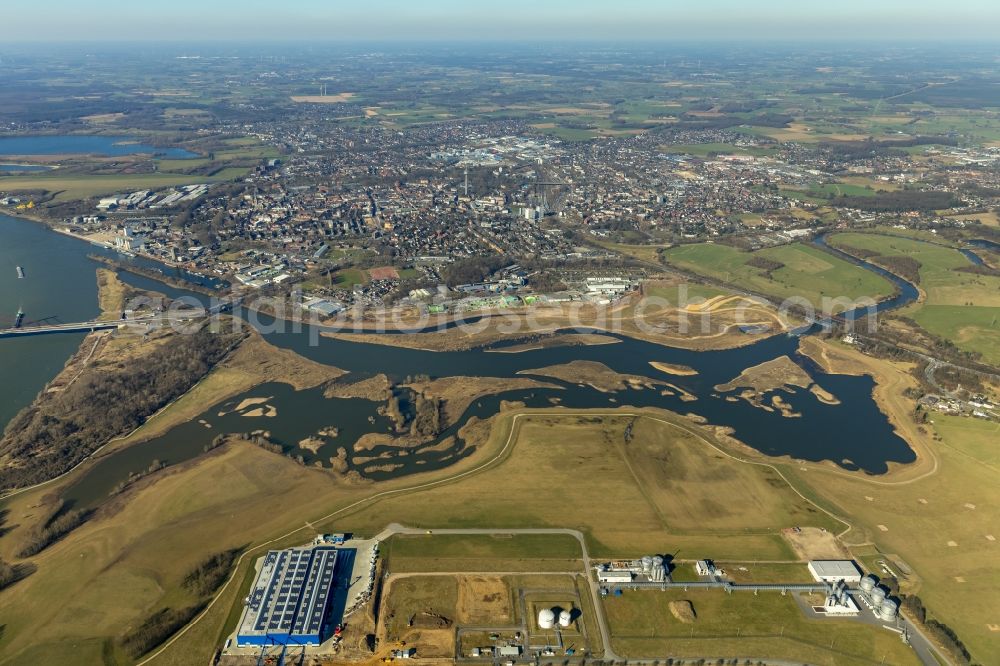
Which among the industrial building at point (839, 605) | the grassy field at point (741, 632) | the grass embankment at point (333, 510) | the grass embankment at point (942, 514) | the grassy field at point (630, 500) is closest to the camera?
the grassy field at point (741, 632)

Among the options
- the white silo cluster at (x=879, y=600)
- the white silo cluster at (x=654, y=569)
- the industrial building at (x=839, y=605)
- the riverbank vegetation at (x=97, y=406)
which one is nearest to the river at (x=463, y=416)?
the riverbank vegetation at (x=97, y=406)

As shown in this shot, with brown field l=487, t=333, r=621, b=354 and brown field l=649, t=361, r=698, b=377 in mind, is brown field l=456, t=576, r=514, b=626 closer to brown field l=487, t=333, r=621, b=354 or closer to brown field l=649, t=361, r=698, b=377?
brown field l=487, t=333, r=621, b=354

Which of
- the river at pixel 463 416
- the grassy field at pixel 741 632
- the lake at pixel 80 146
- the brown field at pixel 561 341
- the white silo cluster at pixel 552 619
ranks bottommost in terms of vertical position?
the grassy field at pixel 741 632

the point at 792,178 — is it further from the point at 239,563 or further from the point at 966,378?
the point at 239,563

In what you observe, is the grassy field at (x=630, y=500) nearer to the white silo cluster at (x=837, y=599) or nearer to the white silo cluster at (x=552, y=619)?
the white silo cluster at (x=837, y=599)

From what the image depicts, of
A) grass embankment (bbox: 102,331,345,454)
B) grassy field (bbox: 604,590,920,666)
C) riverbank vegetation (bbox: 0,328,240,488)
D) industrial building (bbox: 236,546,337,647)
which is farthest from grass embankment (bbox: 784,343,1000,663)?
riverbank vegetation (bbox: 0,328,240,488)

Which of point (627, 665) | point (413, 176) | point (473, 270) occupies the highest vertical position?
point (413, 176)

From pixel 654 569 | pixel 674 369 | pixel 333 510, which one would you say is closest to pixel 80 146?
pixel 333 510

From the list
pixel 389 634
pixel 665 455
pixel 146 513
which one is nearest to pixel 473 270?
pixel 665 455
